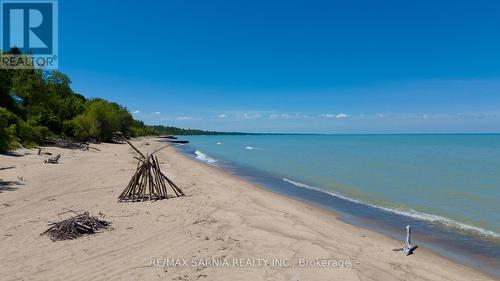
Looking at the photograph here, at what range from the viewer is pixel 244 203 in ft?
44.2

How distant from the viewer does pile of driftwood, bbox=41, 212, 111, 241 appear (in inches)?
325

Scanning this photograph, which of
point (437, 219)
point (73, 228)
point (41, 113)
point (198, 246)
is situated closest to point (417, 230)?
point (437, 219)

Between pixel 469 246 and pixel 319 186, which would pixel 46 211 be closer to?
pixel 469 246

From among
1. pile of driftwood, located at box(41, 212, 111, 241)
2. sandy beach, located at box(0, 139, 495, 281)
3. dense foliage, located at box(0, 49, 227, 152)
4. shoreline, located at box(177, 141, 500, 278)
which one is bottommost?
shoreline, located at box(177, 141, 500, 278)

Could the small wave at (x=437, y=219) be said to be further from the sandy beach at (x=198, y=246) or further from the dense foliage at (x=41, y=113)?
the dense foliage at (x=41, y=113)

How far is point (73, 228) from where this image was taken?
8422 millimetres

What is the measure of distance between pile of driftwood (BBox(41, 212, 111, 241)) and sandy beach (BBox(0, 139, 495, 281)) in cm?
25

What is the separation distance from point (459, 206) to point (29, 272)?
16967 millimetres

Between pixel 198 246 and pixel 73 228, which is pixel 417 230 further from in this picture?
pixel 73 228

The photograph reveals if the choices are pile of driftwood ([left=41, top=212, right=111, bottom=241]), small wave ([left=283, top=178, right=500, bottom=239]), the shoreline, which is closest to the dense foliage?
pile of driftwood ([left=41, top=212, right=111, bottom=241])

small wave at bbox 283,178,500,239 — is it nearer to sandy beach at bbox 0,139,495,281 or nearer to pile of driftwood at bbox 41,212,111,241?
sandy beach at bbox 0,139,495,281

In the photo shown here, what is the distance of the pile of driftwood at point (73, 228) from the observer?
8.26 meters

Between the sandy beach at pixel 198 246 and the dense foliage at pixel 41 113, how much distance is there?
1179 centimetres

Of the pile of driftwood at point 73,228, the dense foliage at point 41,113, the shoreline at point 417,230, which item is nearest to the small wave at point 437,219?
the shoreline at point 417,230
